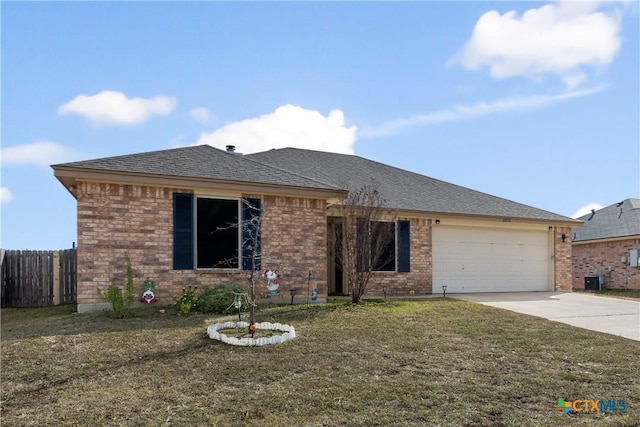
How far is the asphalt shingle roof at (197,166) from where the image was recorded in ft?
33.7

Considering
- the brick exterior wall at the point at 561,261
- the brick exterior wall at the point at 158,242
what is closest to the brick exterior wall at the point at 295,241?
the brick exterior wall at the point at 158,242

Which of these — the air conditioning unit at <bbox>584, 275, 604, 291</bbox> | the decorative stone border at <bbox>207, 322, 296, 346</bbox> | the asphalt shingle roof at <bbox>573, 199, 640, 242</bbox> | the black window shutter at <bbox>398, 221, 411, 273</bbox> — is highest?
the asphalt shingle roof at <bbox>573, 199, 640, 242</bbox>

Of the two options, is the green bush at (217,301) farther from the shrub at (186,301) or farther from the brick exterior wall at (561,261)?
the brick exterior wall at (561,261)

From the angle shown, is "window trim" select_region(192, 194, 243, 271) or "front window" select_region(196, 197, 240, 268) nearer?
"window trim" select_region(192, 194, 243, 271)

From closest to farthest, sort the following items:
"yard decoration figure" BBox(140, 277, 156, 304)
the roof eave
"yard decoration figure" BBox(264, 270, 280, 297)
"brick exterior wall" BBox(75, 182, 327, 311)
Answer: the roof eave
"brick exterior wall" BBox(75, 182, 327, 311)
"yard decoration figure" BBox(140, 277, 156, 304)
"yard decoration figure" BBox(264, 270, 280, 297)

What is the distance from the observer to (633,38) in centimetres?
1032

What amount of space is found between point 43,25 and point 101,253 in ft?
14.5

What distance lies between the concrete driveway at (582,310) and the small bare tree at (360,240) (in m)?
3.25

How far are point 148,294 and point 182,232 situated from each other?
149 cm

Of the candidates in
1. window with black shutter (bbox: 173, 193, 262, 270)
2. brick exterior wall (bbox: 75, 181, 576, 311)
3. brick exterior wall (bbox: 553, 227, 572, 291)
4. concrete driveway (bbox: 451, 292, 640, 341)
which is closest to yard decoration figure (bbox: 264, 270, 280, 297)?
brick exterior wall (bbox: 75, 181, 576, 311)

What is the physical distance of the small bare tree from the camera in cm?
1120

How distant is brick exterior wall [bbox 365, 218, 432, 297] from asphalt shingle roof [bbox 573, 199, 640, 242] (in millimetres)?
11574

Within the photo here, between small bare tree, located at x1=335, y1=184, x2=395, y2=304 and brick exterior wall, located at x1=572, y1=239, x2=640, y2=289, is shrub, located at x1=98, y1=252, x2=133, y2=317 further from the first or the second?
brick exterior wall, located at x1=572, y1=239, x2=640, y2=289

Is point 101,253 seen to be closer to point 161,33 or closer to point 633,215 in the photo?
point 161,33
